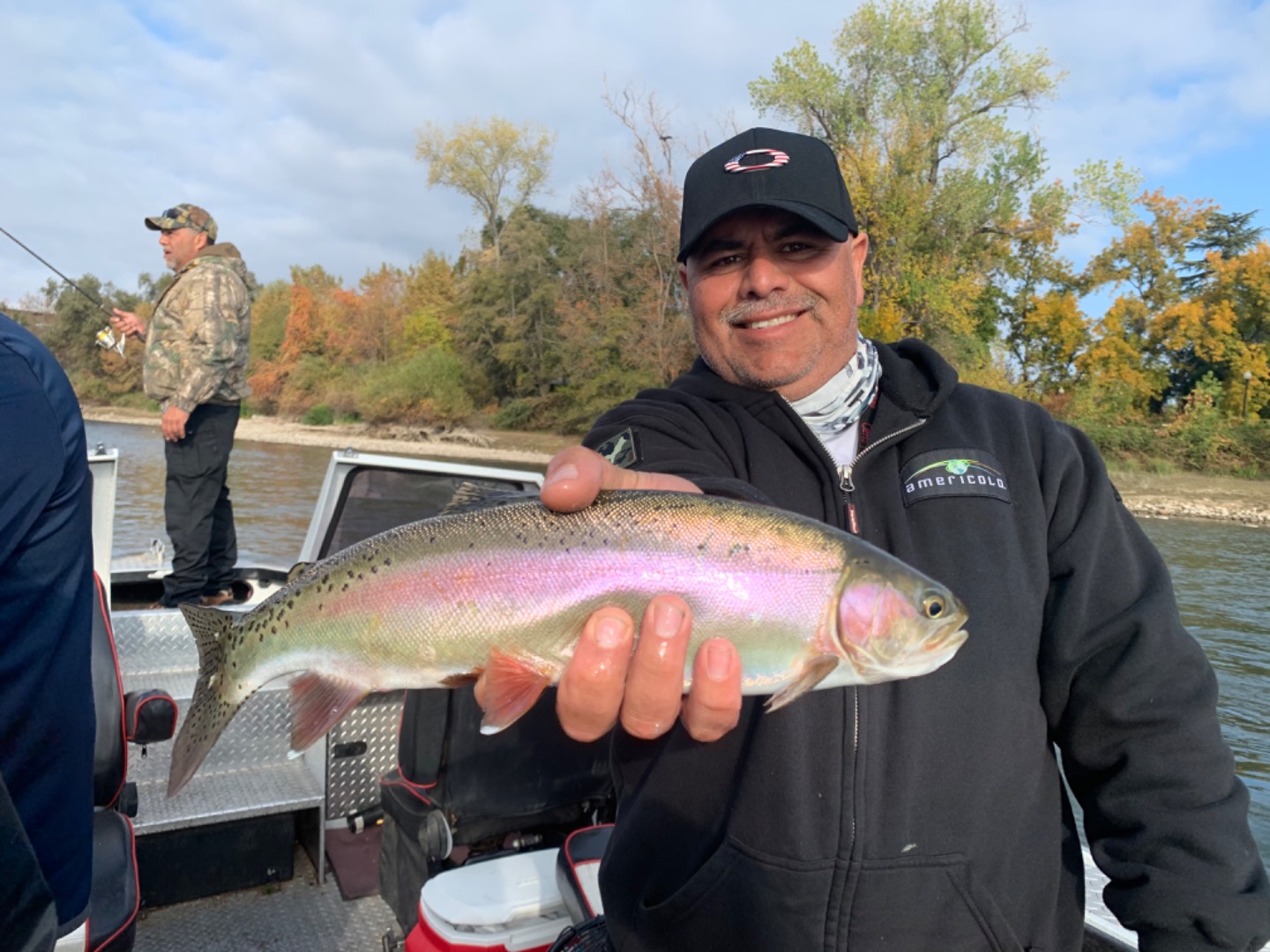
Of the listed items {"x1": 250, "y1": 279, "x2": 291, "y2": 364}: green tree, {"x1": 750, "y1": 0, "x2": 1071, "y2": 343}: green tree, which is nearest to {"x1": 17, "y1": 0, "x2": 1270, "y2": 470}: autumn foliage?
{"x1": 750, "y1": 0, "x2": 1071, "y2": 343}: green tree

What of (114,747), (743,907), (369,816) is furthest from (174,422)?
(743,907)

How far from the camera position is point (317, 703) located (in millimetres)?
2217

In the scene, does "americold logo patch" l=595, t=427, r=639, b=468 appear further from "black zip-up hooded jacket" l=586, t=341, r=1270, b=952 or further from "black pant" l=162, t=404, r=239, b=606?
"black pant" l=162, t=404, r=239, b=606

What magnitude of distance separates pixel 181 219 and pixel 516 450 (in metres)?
44.9

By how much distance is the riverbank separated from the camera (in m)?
33.4

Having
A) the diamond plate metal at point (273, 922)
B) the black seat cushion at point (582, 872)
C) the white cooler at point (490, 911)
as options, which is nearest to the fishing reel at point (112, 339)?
the diamond plate metal at point (273, 922)

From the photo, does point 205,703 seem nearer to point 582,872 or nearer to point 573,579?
point 573,579

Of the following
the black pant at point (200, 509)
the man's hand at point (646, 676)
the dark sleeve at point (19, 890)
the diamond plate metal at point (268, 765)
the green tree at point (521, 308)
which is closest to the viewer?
the dark sleeve at point (19, 890)

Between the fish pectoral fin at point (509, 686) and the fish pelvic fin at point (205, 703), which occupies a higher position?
the fish pectoral fin at point (509, 686)

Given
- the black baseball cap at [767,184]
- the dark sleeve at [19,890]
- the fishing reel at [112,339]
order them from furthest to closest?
the fishing reel at [112,339]
the black baseball cap at [767,184]
the dark sleeve at [19,890]

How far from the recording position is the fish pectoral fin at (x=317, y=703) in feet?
7.13

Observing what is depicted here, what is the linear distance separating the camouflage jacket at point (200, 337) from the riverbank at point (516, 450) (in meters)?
17.3

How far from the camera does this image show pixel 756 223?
92.8 inches

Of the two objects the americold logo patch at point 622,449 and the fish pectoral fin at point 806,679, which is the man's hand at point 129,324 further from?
the fish pectoral fin at point 806,679
